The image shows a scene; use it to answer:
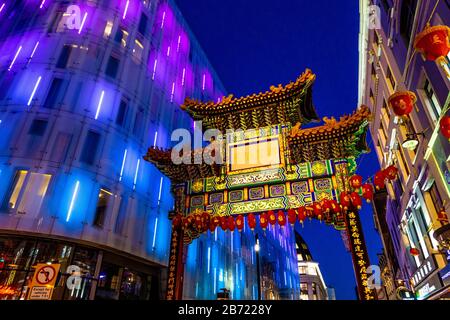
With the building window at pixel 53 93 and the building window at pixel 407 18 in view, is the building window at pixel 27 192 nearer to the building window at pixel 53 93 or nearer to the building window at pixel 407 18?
the building window at pixel 53 93

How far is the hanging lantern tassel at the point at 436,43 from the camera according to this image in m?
6.80

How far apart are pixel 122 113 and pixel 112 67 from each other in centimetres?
319

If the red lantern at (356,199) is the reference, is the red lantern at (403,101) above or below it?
above

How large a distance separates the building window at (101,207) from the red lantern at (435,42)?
1424cm

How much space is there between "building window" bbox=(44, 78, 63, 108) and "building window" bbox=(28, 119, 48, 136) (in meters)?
0.94

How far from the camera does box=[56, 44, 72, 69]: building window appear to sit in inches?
633

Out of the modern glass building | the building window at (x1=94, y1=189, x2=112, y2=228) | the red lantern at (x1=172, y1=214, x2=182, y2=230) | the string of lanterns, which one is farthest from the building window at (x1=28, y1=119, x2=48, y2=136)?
the string of lanterns

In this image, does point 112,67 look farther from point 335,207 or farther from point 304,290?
point 304,290

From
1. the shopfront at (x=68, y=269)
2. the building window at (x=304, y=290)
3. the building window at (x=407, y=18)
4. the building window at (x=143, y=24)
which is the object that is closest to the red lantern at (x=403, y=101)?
the building window at (x=407, y=18)

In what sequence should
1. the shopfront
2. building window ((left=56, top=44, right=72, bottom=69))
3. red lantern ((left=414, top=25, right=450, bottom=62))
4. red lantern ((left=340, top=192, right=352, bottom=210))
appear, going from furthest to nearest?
building window ((left=56, top=44, right=72, bottom=69)) < the shopfront < red lantern ((left=340, top=192, right=352, bottom=210)) < red lantern ((left=414, top=25, right=450, bottom=62))

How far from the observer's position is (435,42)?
6.89 metres

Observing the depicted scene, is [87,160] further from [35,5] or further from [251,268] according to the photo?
[251,268]

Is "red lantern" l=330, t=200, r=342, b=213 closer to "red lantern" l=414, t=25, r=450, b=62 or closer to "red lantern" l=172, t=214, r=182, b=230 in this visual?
"red lantern" l=414, t=25, r=450, b=62

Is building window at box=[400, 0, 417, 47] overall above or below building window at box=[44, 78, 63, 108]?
above
